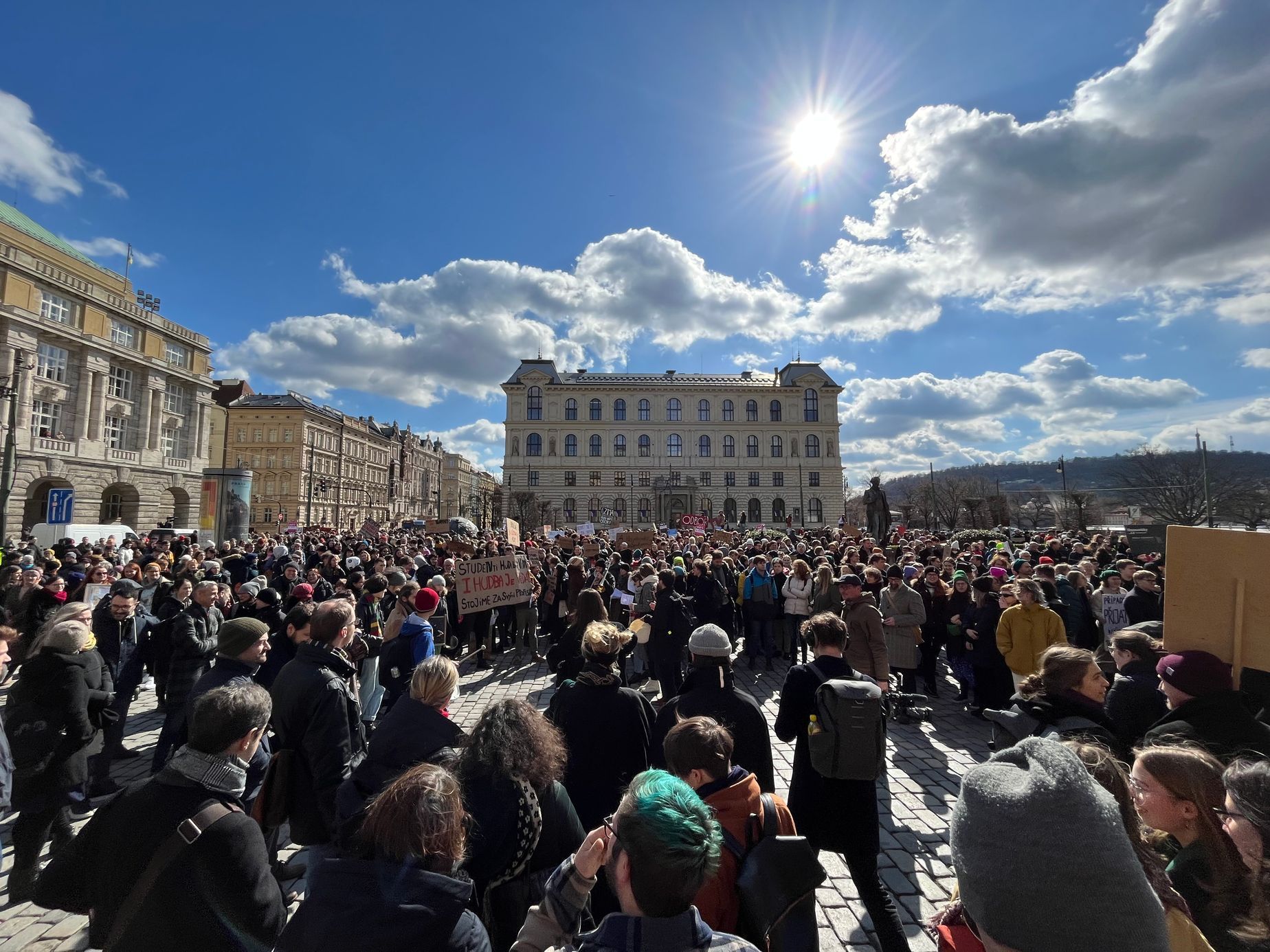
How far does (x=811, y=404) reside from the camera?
191ft

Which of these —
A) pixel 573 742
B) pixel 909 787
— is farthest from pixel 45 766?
pixel 909 787

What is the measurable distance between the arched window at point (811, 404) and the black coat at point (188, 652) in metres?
57.2

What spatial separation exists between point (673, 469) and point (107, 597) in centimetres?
5152

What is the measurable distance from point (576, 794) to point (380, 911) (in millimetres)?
1692

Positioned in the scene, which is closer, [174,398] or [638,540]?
[638,540]

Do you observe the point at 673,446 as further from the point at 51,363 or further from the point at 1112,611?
the point at 1112,611

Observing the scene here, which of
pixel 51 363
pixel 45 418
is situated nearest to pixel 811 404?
pixel 51 363

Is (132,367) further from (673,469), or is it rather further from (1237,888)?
(1237,888)

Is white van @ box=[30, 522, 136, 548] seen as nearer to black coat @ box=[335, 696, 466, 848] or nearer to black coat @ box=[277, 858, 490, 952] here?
black coat @ box=[335, 696, 466, 848]

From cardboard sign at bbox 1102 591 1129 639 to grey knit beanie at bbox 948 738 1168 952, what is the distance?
8006 millimetres

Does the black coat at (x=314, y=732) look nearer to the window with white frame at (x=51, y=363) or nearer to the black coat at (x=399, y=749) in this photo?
the black coat at (x=399, y=749)

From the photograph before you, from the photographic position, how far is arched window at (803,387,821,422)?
190 ft

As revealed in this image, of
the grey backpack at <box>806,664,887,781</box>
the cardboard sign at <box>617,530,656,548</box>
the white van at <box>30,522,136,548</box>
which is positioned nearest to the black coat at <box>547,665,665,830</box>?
the grey backpack at <box>806,664,887,781</box>

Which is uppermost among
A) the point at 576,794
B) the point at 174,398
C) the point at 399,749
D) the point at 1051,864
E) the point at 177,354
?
the point at 177,354
